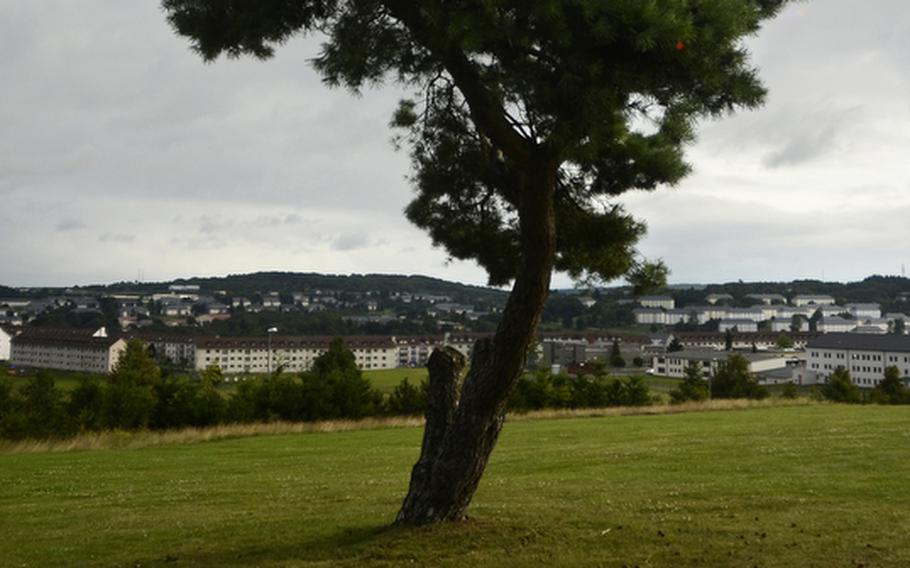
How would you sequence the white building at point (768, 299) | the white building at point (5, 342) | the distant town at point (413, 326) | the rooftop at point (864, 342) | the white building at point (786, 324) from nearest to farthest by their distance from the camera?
the rooftop at point (864, 342), the distant town at point (413, 326), the white building at point (5, 342), the white building at point (786, 324), the white building at point (768, 299)

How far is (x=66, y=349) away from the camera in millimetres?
91125

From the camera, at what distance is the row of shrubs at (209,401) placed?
26031 millimetres

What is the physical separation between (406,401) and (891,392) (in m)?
31.2

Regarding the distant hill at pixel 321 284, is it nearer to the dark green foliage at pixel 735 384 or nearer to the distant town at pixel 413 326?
the distant town at pixel 413 326

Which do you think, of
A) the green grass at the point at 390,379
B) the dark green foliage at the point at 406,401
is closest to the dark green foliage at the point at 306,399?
the dark green foliage at the point at 406,401

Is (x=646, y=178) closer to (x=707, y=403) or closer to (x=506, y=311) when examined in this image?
(x=506, y=311)

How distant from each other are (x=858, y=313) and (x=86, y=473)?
17244 cm

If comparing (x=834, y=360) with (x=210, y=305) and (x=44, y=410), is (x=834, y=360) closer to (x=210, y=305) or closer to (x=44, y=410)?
(x=44, y=410)

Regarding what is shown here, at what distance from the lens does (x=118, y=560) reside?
23.6ft

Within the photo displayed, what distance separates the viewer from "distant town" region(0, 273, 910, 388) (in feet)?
284

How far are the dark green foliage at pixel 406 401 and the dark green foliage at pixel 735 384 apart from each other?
2508 cm

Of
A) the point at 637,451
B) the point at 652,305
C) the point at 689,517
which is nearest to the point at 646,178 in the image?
the point at 689,517

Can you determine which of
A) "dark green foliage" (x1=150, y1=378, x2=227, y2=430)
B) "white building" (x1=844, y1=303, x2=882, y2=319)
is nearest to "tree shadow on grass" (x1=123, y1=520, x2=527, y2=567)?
"dark green foliage" (x1=150, y1=378, x2=227, y2=430)

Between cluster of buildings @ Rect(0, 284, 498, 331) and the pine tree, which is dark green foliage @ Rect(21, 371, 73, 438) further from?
cluster of buildings @ Rect(0, 284, 498, 331)
